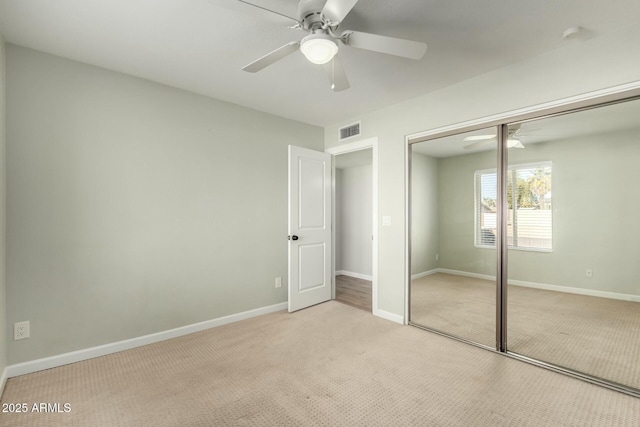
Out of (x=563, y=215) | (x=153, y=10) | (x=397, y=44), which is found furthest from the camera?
(x=563, y=215)

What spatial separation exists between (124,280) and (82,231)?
55cm

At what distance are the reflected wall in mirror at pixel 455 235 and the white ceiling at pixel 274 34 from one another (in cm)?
74

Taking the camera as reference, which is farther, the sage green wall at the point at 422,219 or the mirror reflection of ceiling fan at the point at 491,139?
the sage green wall at the point at 422,219

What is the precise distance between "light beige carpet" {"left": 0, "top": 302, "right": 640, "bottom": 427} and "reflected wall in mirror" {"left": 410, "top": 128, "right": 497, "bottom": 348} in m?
0.41

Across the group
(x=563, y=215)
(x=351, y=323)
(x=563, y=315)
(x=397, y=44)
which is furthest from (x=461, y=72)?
(x=351, y=323)

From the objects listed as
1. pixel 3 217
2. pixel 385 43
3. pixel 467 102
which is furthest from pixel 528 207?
pixel 3 217

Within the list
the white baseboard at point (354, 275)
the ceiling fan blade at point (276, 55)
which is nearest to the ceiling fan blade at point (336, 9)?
the ceiling fan blade at point (276, 55)

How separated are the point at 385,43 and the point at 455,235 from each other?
220 centimetres

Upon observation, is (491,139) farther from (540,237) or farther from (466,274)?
(466,274)

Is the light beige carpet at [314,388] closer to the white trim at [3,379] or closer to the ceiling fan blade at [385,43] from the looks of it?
the white trim at [3,379]

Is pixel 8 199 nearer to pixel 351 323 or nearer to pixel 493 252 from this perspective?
pixel 351 323

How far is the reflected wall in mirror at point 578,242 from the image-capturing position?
2.15 m

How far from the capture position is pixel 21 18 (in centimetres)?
193

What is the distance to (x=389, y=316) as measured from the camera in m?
3.46
